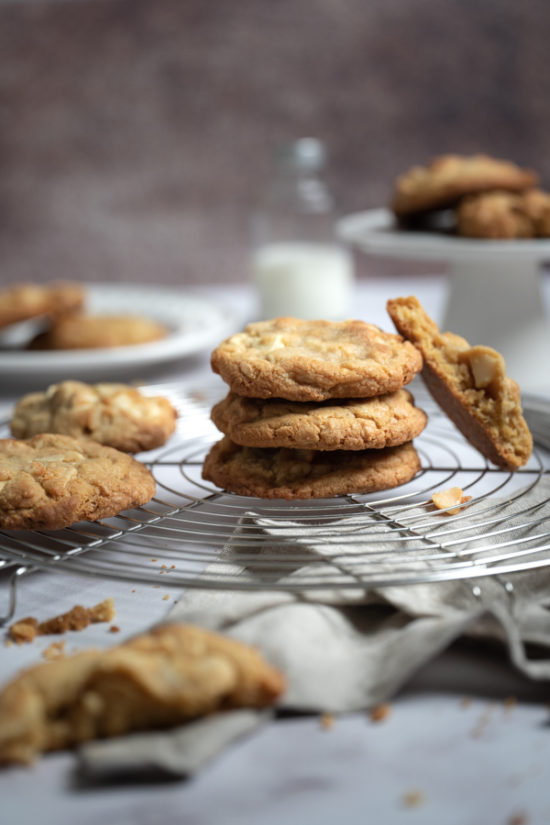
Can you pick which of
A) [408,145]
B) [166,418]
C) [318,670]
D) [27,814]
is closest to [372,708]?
[318,670]

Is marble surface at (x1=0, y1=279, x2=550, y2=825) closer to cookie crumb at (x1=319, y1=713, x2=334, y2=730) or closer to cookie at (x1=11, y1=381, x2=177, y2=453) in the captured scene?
cookie crumb at (x1=319, y1=713, x2=334, y2=730)

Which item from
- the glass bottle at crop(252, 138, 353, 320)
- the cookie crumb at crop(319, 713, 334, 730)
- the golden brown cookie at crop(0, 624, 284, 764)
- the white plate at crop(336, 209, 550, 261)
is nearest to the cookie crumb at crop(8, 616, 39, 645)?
the golden brown cookie at crop(0, 624, 284, 764)

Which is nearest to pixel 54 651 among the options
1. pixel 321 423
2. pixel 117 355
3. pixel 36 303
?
pixel 321 423

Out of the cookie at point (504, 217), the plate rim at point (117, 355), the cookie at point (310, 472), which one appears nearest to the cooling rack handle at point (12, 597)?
the cookie at point (310, 472)

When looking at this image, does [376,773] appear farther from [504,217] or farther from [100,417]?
[504,217]

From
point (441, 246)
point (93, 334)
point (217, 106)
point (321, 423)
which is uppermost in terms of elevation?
point (217, 106)

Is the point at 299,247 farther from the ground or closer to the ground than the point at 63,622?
farther from the ground
